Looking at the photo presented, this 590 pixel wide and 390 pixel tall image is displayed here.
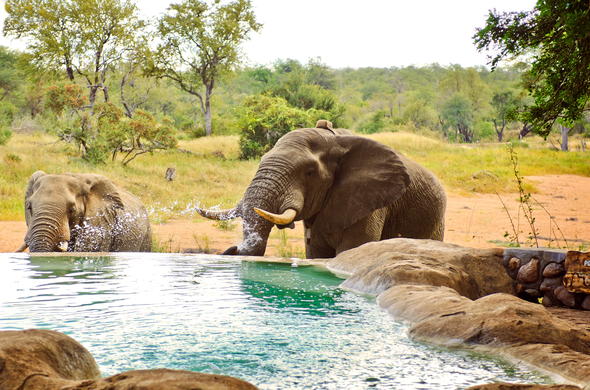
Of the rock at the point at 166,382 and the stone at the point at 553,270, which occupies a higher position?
the rock at the point at 166,382

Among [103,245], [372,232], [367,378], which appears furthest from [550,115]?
[103,245]

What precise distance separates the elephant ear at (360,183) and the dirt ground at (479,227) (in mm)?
2247

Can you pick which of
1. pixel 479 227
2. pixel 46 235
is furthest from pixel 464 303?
pixel 479 227

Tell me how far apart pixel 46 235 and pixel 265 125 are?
74.5ft

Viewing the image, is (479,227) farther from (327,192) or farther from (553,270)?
→ (553,270)

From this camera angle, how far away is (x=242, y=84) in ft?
253

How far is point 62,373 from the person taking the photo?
8.83 feet

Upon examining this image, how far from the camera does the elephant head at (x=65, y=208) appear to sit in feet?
26.7

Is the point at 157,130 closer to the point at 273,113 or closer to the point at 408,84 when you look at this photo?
the point at 273,113

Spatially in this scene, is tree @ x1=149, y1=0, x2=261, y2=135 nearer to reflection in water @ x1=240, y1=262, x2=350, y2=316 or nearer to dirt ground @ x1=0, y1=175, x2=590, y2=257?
dirt ground @ x1=0, y1=175, x2=590, y2=257

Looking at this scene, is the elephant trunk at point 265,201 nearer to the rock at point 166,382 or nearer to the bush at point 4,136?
the rock at point 166,382

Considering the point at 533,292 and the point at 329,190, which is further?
the point at 329,190

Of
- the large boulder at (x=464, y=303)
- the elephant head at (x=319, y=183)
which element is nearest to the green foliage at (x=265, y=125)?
the elephant head at (x=319, y=183)

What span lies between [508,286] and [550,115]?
1.74m
